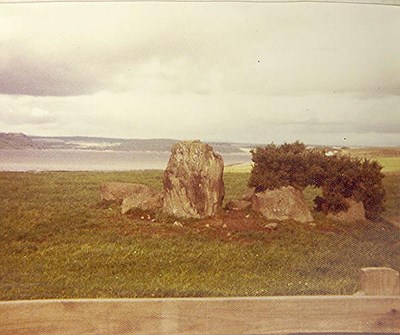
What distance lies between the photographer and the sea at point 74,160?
2.64m

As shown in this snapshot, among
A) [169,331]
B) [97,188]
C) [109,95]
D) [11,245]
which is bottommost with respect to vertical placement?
[169,331]

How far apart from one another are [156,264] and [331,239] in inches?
37.6

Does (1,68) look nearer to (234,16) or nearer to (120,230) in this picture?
(120,230)

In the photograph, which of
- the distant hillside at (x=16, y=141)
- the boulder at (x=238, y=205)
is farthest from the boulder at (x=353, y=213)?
the distant hillside at (x=16, y=141)

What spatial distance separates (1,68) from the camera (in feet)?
8.78

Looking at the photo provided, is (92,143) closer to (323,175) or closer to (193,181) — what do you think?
(193,181)

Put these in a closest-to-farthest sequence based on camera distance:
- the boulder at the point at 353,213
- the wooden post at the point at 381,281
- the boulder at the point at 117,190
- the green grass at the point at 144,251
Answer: the wooden post at the point at 381,281, the green grass at the point at 144,251, the boulder at the point at 117,190, the boulder at the point at 353,213

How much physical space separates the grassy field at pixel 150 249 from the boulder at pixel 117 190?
3cm

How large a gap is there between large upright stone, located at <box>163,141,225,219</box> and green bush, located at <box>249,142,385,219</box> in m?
0.22

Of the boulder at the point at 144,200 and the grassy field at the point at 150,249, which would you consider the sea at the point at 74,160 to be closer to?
the grassy field at the point at 150,249

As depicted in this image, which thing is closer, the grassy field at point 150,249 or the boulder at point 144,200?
the grassy field at point 150,249

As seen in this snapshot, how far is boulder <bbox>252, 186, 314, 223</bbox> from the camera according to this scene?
2850 millimetres

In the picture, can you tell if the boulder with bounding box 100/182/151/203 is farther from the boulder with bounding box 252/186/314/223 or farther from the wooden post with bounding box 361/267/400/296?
the wooden post with bounding box 361/267/400/296

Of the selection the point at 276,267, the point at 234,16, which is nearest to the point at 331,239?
the point at 276,267
